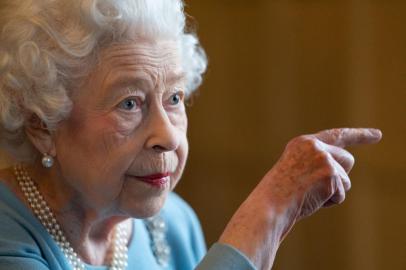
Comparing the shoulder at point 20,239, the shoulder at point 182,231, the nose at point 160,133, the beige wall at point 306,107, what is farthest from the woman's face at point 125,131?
the beige wall at point 306,107

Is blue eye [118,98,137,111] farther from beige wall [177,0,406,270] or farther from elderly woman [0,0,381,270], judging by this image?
beige wall [177,0,406,270]

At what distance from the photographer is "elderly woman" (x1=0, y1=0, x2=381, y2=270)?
1.41 meters

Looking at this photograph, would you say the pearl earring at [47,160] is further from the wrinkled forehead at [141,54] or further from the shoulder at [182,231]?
the shoulder at [182,231]

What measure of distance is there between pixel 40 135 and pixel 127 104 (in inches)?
8.0

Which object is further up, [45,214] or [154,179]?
[154,179]

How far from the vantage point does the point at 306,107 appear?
271 centimetres

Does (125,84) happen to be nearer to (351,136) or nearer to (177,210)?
(351,136)

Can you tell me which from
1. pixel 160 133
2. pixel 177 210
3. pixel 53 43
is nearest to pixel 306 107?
pixel 177 210

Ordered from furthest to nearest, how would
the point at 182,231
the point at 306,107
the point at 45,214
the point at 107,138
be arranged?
1. the point at 306,107
2. the point at 182,231
3. the point at 45,214
4. the point at 107,138

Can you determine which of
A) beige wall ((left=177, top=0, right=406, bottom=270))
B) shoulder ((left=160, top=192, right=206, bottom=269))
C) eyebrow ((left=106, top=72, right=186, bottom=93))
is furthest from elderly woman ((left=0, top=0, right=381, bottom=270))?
beige wall ((left=177, top=0, right=406, bottom=270))

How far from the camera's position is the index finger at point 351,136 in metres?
1.43

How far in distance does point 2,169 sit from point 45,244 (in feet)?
0.73

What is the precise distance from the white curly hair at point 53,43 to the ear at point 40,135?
2 centimetres

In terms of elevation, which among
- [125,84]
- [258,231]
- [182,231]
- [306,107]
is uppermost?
[125,84]
